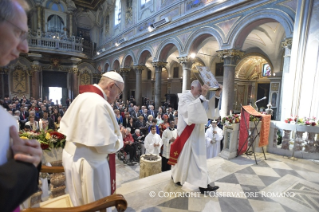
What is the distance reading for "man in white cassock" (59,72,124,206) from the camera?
1.69 meters

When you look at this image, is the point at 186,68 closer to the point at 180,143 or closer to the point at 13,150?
the point at 180,143

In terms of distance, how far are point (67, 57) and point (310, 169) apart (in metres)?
23.7

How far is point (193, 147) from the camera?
9.99ft

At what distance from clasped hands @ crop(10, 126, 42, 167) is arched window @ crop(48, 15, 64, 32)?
2484 centimetres

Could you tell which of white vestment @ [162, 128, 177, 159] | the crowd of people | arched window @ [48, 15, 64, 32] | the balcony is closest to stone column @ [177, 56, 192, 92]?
white vestment @ [162, 128, 177, 159]

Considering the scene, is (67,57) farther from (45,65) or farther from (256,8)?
(256,8)

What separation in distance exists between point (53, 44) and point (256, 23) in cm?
1960

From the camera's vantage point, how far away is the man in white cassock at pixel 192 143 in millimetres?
2926

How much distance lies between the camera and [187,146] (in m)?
3.10

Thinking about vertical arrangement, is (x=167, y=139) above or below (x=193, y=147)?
below

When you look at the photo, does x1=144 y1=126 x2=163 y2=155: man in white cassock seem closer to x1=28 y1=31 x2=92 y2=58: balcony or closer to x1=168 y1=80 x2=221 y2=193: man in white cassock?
x1=168 y1=80 x2=221 y2=193: man in white cassock

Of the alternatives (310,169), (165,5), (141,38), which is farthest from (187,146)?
(141,38)

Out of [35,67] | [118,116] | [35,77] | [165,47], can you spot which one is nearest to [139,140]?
[118,116]

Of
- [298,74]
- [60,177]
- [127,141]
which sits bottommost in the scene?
[127,141]
